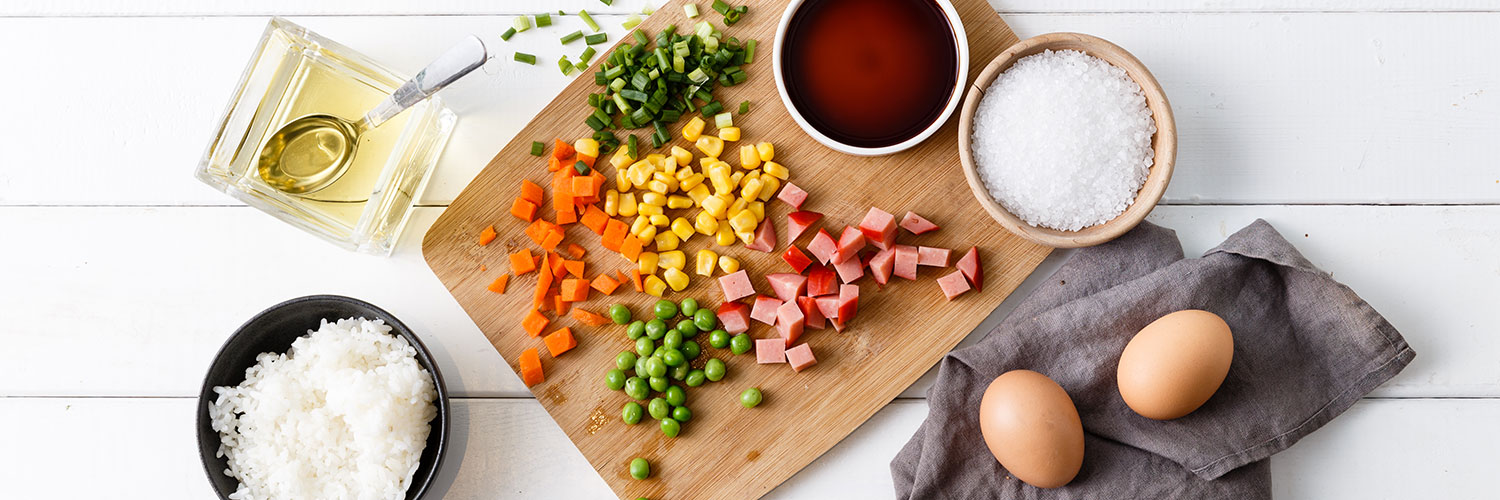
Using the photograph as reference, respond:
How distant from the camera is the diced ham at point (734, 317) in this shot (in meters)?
2.05

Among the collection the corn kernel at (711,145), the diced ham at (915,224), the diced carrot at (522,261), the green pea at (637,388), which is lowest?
the green pea at (637,388)

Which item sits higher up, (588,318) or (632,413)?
(588,318)

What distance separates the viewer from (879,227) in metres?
2.01

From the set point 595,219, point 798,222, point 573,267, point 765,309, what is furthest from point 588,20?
point 765,309

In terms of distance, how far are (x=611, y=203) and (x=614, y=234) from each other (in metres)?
0.07

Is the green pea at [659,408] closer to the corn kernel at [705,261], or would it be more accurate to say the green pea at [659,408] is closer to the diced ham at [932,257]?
the corn kernel at [705,261]

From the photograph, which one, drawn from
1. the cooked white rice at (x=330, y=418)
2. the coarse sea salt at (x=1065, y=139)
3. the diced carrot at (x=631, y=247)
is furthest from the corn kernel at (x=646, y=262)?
the coarse sea salt at (x=1065, y=139)

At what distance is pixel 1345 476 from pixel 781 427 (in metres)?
1.35

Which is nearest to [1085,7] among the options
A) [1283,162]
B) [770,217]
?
[1283,162]

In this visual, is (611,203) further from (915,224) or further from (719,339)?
(915,224)

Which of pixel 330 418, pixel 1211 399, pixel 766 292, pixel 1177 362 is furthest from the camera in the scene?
pixel 766 292

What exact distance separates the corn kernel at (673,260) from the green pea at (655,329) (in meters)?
0.13

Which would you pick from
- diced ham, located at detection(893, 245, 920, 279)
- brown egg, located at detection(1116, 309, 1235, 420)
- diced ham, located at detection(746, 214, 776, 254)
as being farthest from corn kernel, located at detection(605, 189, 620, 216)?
brown egg, located at detection(1116, 309, 1235, 420)

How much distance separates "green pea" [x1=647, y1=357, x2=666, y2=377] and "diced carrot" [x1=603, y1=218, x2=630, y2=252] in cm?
28
